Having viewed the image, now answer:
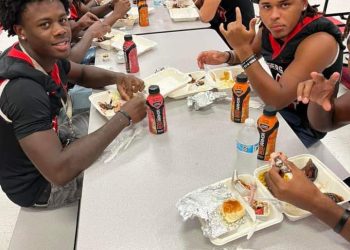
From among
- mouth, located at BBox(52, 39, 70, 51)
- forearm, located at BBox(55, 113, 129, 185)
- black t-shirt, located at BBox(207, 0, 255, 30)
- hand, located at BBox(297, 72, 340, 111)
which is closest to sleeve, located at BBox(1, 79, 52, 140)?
forearm, located at BBox(55, 113, 129, 185)

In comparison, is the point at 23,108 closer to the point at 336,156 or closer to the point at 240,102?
the point at 240,102

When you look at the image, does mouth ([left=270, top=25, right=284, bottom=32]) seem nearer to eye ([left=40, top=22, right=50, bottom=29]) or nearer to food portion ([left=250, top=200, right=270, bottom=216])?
food portion ([left=250, top=200, right=270, bottom=216])

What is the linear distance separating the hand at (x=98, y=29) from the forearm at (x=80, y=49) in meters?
0.03

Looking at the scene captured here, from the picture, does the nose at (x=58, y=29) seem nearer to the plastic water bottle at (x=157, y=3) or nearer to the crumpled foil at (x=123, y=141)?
the crumpled foil at (x=123, y=141)

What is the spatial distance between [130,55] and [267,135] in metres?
0.91

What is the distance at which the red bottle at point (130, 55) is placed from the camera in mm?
1656

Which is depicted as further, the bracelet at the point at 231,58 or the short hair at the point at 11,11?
the bracelet at the point at 231,58

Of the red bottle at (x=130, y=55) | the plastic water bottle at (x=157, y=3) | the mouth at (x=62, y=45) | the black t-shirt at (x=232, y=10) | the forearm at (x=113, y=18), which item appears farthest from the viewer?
the plastic water bottle at (x=157, y=3)

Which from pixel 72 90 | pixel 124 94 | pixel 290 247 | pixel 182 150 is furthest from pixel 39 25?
pixel 290 247

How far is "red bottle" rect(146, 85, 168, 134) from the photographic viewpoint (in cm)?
119

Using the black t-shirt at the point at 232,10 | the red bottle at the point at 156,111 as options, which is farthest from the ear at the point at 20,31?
the black t-shirt at the point at 232,10

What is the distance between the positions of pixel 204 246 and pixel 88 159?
52 centimetres

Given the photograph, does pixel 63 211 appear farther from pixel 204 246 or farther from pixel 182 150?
pixel 204 246

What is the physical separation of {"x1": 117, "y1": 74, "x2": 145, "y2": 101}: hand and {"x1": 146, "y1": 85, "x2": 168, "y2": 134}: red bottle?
28cm
